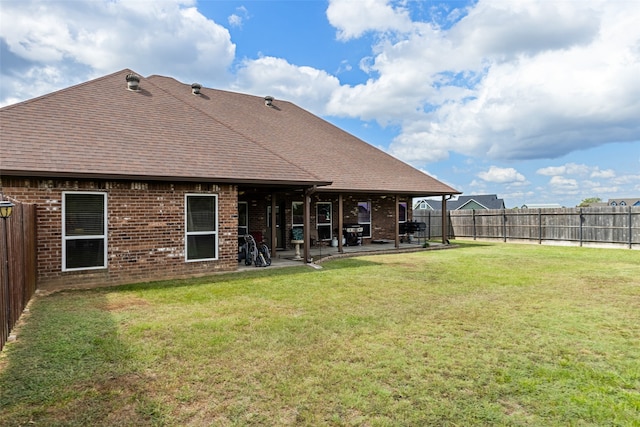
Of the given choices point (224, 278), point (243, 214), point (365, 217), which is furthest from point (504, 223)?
point (224, 278)

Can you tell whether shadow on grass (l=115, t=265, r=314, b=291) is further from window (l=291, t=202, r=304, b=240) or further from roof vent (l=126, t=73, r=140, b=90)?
roof vent (l=126, t=73, r=140, b=90)

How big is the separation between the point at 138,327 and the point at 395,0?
1093cm

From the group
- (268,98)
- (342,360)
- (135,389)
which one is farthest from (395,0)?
(135,389)

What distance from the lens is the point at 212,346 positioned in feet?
15.2

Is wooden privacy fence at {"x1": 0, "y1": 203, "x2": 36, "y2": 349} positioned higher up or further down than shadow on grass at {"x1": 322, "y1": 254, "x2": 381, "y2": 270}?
higher up

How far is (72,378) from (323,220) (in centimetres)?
1337

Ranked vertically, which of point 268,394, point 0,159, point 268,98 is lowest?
point 268,394

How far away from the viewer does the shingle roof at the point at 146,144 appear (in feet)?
27.3

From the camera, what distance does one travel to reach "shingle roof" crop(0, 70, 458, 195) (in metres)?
8.31

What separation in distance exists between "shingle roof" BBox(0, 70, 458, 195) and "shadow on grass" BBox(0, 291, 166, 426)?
3.89 meters

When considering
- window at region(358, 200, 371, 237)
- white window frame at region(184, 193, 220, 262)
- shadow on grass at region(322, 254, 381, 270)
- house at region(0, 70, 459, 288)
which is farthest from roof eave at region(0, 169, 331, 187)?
window at region(358, 200, 371, 237)

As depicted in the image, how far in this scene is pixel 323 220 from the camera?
1684 centimetres

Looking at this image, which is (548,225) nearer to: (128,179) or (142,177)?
(142,177)

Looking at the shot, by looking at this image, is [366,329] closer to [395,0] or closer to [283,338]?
[283,338]
